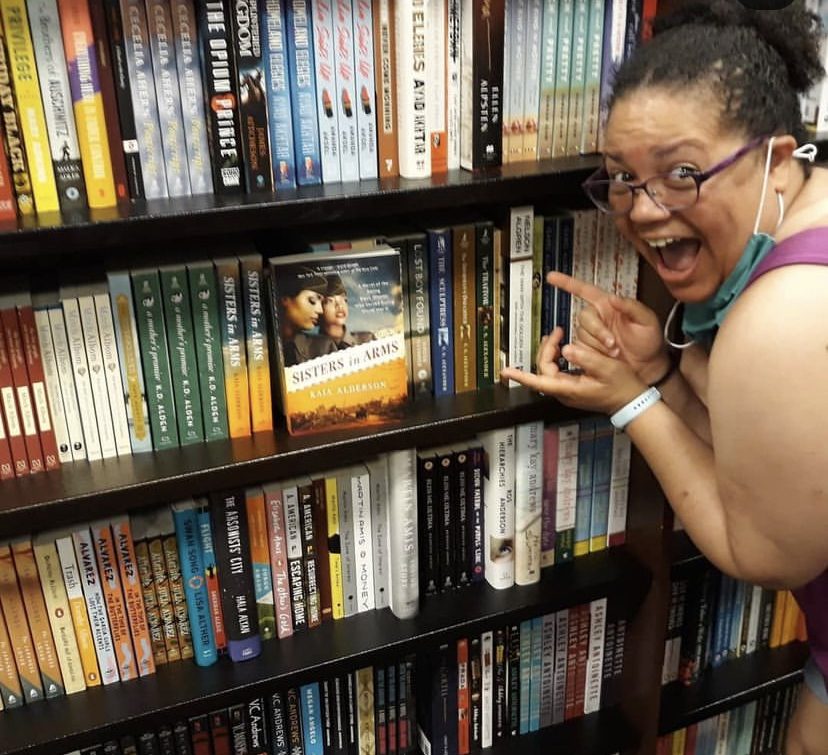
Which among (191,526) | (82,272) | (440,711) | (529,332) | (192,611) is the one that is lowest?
(440,711)

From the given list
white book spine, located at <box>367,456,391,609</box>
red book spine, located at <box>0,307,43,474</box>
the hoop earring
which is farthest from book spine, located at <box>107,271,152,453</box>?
the hoop earring

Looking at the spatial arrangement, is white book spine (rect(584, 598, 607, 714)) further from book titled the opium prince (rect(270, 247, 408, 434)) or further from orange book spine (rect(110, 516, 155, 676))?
orange book spine (rect(110, 516, 155, 676))

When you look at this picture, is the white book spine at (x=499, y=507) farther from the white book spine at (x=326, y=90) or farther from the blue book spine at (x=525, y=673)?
the white book spine at (x=326, y=90)

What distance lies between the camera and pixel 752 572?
1.00 m

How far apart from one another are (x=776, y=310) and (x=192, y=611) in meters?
0.82

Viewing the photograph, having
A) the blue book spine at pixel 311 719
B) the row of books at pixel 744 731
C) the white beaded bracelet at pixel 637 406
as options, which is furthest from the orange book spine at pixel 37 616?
the row of books at pixel 744 731

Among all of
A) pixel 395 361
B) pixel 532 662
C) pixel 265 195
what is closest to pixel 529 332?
pixel 395 361

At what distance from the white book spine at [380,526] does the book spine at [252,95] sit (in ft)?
1.38

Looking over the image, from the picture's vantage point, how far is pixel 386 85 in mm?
1087

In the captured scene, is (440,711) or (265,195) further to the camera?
(440,711)

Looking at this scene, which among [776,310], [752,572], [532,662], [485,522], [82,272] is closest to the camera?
[776,310]

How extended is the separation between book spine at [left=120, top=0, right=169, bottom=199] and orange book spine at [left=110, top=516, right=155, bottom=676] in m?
0.42

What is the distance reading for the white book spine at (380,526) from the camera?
4.14ft

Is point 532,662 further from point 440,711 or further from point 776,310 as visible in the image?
point 776,310
